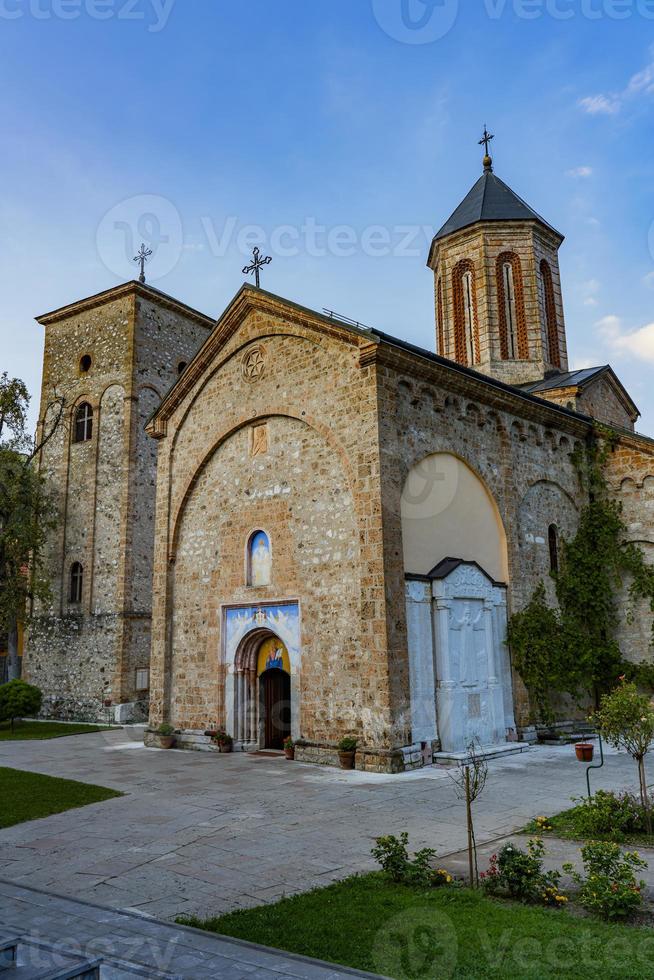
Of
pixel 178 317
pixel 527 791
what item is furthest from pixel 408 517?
pixel 178 317

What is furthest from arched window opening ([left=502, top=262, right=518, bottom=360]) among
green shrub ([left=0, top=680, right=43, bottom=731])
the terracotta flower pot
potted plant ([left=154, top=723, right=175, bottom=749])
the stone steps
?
the stone steps

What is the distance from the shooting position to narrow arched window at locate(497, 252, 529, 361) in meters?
22.2

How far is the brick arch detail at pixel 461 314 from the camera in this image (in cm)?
2244

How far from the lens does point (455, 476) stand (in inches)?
593

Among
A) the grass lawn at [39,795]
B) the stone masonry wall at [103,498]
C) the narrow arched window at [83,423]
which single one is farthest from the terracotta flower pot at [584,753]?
the narrow arched window at [83,423]

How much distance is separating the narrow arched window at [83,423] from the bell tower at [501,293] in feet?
38.5

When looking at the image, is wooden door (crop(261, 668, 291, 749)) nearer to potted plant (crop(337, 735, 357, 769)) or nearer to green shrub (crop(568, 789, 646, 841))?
potted plant (crop(337, 735, 357, 769))

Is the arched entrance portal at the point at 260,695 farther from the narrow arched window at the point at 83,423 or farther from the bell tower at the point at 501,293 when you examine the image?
the narrow arched window at the point at 83,423

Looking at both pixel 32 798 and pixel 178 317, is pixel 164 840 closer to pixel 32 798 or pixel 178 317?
pixel 32 798

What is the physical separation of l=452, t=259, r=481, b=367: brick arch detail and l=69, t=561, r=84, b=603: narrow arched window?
13.6m

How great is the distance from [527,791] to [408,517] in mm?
5169

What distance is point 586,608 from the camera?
1758cm

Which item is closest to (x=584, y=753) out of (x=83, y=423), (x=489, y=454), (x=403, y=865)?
(x=489, y=454)

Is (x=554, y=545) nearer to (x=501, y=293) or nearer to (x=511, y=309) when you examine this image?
(x=511, y=309)
